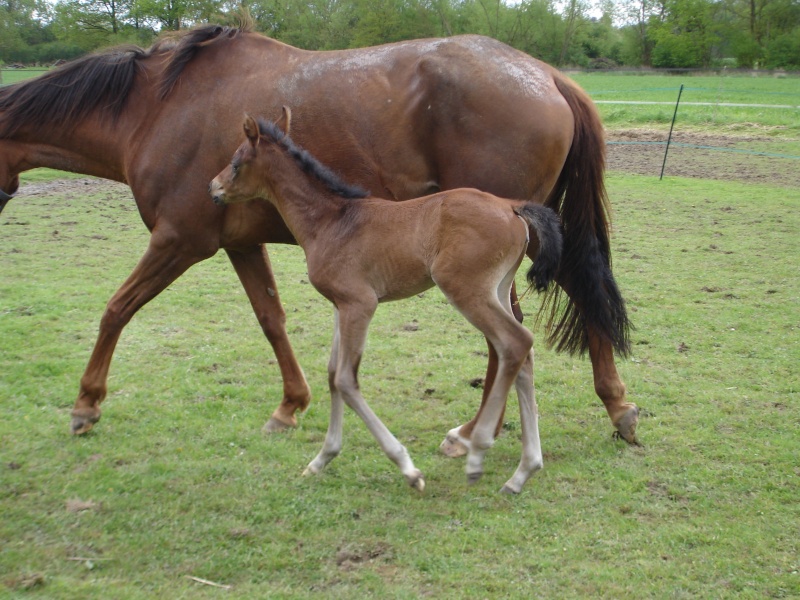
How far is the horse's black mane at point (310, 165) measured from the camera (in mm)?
3822

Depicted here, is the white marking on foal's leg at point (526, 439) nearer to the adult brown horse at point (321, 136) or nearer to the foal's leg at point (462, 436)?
the foal's leg at point (462, 436)

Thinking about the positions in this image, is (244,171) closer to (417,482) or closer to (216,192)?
(216,192)

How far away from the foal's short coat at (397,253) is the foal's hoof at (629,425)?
2.24 feet

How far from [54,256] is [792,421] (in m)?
7.25

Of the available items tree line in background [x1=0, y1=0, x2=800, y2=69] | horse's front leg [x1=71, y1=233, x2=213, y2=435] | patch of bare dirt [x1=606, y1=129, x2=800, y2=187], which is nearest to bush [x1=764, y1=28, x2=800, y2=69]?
tree line in background [x1=0, y1=0, x2=800, y2=69]

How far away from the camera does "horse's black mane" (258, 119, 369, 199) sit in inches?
150

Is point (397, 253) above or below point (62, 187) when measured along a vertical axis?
above

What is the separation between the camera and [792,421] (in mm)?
4406

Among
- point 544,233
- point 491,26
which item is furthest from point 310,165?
point 491,26

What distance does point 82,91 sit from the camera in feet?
14.8

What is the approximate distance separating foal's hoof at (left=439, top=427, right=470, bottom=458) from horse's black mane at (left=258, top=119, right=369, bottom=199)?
1432 millimetres

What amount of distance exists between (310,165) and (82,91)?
1.70 m

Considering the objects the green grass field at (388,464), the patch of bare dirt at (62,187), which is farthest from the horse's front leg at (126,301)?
the patch of bare dirt at (62,187)

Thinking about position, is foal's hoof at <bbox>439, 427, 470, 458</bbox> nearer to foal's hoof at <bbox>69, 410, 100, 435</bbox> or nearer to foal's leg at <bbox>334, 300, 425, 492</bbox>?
foal's leg at <bbox>334, 300, 425, 492</bbox>
